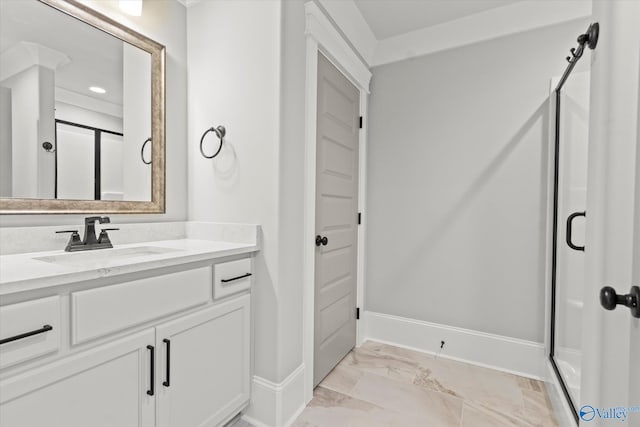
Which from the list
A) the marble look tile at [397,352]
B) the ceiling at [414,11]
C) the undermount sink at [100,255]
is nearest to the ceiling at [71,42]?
the undermount sink at [100,255]

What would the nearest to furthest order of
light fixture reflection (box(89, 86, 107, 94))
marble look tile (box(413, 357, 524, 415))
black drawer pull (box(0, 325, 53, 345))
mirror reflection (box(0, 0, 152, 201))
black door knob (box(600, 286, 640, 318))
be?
black door knob (box(600, 286, 640, 318)) → black drawer pull (box(0, 325, 53, 345)) → mirror reflection (box(0, 0, 152, 201)) → light fixture reflection (box(89, 86, 107, 94)) → marble look tile (box(413, 357, 524, 415))

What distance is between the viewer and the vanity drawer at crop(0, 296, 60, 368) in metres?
0.79

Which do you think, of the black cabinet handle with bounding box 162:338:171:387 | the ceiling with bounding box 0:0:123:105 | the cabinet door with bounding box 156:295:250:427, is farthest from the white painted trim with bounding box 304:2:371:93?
the black cabinet handle with bounding box 162:338:171:387

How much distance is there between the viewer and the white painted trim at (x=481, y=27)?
200cm

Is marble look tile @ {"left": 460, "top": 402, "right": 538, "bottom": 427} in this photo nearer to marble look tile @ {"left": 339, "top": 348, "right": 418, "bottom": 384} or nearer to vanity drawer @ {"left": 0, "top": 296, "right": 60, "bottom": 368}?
marble look tile @ {"left": 339, "top": 348, "right": 418, "bottom": 384}

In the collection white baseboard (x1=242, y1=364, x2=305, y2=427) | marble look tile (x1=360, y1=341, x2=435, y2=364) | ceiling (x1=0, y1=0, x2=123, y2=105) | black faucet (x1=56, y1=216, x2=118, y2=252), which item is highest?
ceiling (x1=0, y1=0, x2=123, y2=105)

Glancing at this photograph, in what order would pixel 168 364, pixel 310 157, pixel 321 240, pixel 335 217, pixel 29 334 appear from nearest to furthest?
1. pixel 29 334
2. pixel 168 364
3. pixel 310 157
4. pixel 321 240
5. pixel 335 217

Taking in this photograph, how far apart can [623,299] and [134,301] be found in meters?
1.36

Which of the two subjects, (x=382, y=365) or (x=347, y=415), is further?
(x=382, y=365)

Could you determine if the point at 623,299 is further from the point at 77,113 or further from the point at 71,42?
the point at 71,42

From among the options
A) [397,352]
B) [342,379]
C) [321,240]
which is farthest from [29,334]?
[397,352]

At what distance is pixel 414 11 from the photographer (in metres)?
2.19

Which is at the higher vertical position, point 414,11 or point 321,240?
point 414,11

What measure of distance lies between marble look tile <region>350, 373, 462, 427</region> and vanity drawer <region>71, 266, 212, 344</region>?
1.19m
